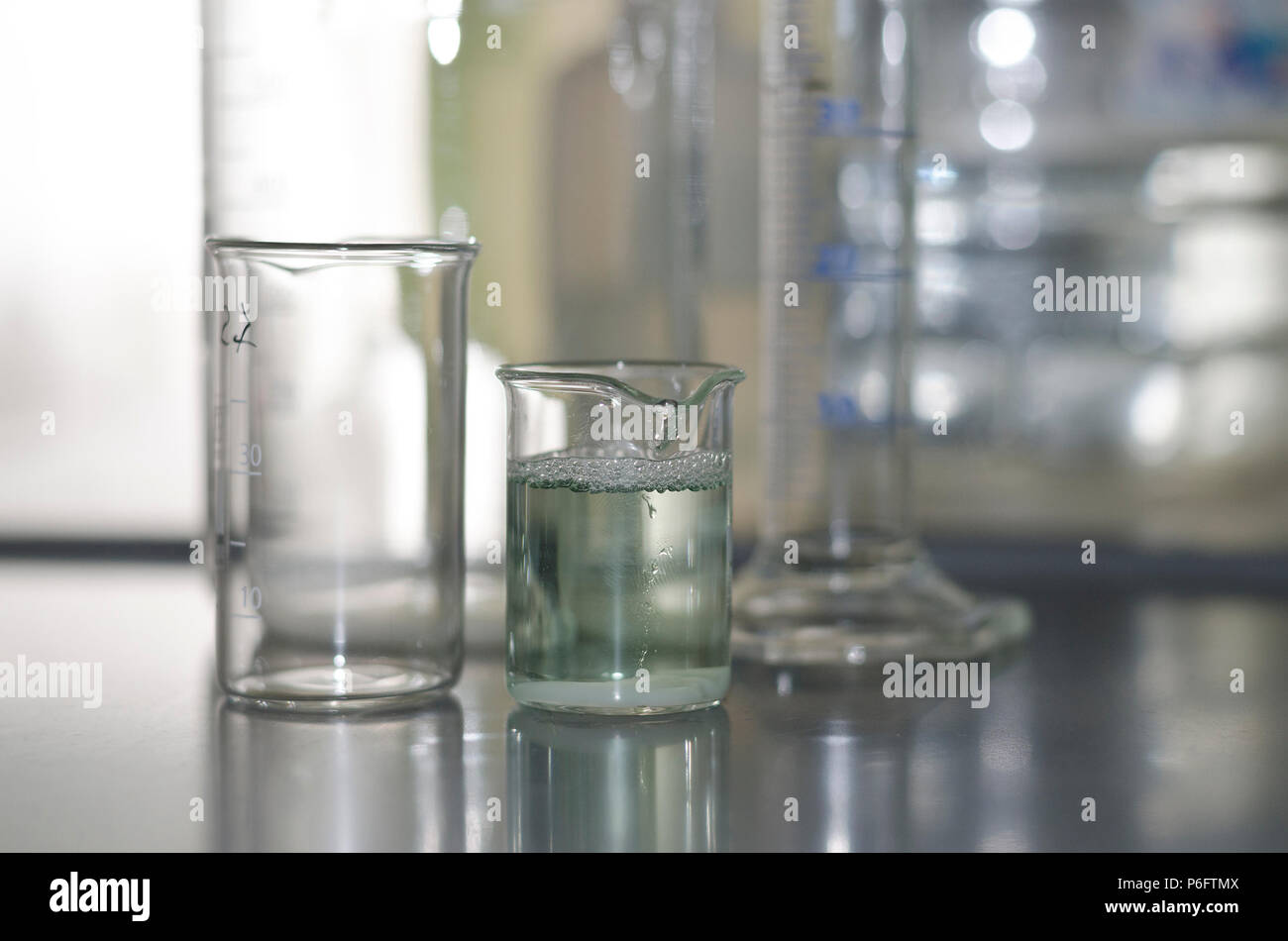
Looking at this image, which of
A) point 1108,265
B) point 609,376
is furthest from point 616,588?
point 1108,265

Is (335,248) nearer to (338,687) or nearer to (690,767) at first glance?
(338,687)

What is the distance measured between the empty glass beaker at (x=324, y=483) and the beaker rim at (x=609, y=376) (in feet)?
0.24

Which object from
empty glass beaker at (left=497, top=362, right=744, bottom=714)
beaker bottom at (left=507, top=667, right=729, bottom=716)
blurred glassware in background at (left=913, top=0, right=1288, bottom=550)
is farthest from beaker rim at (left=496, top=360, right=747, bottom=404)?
blurred glassware in background at (left=913, top=0, right=1288, bottom=550)

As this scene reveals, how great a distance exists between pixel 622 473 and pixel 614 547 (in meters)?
0.04

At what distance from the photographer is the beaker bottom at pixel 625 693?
0.84 m

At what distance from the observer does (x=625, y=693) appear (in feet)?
2.76

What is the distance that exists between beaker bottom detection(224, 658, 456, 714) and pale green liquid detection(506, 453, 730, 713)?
2.6 inches

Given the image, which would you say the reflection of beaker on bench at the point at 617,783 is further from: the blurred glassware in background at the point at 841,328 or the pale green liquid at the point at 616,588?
the blurred glassware in background at the point at 841,328

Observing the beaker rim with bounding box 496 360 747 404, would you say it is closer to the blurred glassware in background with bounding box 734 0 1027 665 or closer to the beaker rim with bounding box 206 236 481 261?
the beaker rim with bounding box 206 236 481 261

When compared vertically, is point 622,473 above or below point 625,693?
above

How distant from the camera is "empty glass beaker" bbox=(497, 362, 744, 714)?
842 mm

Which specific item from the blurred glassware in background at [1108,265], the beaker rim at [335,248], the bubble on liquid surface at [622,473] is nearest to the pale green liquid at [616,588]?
the bubble on liquid surface at [622,473]
